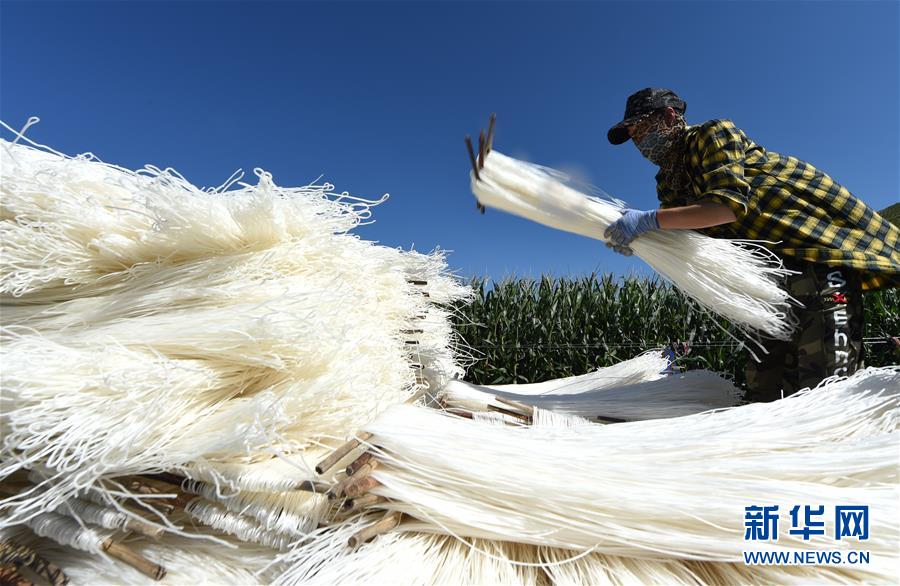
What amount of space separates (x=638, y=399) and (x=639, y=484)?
1050 mm

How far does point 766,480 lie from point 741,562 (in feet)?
0.56

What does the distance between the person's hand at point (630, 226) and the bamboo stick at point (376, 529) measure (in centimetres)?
121

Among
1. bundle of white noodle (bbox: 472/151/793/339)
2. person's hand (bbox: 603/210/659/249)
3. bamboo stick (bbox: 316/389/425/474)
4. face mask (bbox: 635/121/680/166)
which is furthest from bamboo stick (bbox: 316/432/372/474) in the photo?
face mask (bbox: 635/121/680/166)

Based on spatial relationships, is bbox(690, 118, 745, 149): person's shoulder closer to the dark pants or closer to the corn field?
the dark pants

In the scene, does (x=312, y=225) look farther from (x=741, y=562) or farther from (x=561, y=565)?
(x=741, y=562)

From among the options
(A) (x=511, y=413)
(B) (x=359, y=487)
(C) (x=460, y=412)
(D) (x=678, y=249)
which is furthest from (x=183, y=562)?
(D) (x=678, y=249)

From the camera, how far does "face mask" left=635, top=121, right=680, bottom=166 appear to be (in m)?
1.62

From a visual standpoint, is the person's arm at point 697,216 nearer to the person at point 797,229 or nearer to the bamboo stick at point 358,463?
the person at point 797,229

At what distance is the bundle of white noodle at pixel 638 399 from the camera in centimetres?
163

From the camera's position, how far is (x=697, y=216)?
1.46m

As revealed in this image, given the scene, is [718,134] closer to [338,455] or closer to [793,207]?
[793,207]

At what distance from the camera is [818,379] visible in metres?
1.45

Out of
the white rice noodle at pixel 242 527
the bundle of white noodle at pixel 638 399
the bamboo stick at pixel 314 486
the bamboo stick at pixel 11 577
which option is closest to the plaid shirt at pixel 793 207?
the bundle of white noodle at pixel 638 399

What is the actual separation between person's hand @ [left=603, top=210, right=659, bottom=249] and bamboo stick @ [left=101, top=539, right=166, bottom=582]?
1.61 metres
